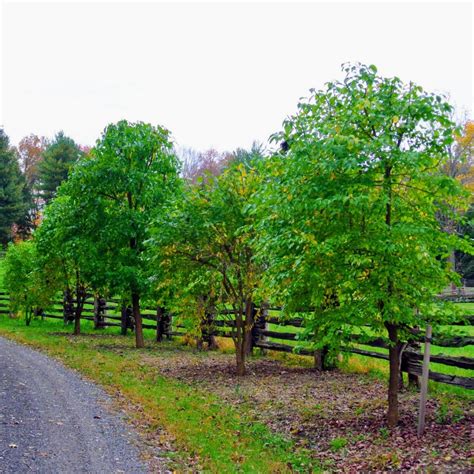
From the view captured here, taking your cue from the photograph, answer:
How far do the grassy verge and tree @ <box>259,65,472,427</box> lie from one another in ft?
6.30

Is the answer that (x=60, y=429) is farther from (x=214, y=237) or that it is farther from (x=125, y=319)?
(x=125, y=319)

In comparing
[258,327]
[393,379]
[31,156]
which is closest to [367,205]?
[393,379]

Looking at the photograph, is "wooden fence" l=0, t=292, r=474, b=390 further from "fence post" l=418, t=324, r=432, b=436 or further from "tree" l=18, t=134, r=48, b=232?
"tree" l=18, t=134, r=48, b=232

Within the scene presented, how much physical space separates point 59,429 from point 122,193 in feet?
36.1

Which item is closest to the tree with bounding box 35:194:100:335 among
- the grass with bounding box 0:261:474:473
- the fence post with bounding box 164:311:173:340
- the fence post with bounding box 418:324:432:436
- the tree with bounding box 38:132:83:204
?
the grass with bounding box 0:261:474:473

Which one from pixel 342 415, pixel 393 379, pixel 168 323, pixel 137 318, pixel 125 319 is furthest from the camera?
pixel 125 319

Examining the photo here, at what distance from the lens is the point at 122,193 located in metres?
18.2

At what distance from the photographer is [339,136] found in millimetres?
7066

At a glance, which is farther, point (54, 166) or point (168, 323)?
point (54, 166)

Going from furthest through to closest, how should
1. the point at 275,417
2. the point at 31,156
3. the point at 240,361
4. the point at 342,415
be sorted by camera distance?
1. the point at 31,156
2. the point at 240,361
3. the point at 275,417
4. the point at 342,415

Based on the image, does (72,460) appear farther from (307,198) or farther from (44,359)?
(44,359)

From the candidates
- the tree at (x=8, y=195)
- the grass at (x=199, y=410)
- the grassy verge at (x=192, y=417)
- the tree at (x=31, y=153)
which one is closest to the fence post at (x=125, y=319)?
the grass at (x=199, y=410)

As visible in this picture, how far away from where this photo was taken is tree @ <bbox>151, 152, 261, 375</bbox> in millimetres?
12727

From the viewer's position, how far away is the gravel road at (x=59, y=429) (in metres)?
6.64
